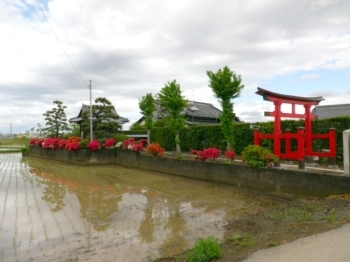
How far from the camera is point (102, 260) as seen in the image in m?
3.65

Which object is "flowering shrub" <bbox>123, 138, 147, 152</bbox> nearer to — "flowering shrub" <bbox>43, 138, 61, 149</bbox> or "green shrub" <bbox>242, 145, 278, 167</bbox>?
"flowering shrub" <bbox>43, 138, 61, 149</bbox>

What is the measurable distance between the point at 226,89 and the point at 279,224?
7010 millimetres

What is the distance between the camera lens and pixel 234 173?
9.02m

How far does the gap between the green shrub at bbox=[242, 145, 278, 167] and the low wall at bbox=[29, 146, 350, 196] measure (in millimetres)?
199

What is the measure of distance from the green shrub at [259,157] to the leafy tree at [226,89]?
9.11 ft

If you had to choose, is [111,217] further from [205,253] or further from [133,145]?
[133,145]

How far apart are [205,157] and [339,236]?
679cm

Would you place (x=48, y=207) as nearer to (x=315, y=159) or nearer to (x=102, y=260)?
(x=102, y=260)

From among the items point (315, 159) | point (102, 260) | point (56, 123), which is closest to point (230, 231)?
point (102, 260)

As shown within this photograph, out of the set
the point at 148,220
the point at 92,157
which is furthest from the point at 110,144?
the point at 148,220

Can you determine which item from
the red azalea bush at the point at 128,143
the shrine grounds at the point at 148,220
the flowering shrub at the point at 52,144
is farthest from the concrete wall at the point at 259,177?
the flowering shrub at the point at 52,144

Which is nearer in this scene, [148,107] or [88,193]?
[88,193]

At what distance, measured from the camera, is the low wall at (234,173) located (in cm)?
671

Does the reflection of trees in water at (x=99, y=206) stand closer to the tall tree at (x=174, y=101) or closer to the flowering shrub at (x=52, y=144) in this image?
the tall tree at (x=174, y=101)
